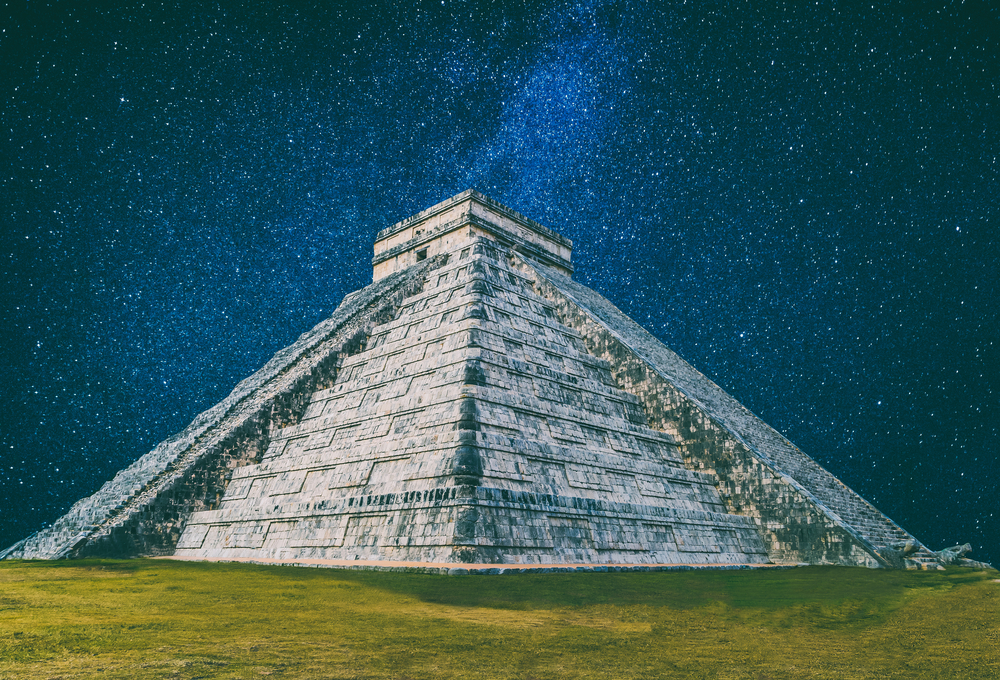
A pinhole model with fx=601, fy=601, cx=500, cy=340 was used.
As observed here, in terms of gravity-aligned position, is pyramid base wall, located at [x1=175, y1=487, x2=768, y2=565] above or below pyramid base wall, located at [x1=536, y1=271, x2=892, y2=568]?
below

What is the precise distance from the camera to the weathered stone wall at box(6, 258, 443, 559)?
1173 centimetres

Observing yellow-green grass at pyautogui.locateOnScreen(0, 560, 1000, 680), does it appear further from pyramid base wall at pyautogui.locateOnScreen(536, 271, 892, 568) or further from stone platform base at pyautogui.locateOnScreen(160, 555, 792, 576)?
pyramid base wall at pyautogui.locateOnScreen(536, 271, 892, 568)

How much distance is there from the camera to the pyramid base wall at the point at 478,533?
8836 mm

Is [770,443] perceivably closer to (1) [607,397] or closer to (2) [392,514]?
(1) [607,397]

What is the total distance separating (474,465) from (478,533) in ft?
3.58

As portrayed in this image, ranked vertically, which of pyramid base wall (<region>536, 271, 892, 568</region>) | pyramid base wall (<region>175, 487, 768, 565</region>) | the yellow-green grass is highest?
pyramid base wall (<region>536, 271, 892, 568</region>)

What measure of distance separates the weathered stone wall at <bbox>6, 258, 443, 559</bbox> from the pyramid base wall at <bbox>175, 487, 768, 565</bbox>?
729mm

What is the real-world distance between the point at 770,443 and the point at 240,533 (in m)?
13.2

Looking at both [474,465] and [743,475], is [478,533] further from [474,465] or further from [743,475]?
[743,475]

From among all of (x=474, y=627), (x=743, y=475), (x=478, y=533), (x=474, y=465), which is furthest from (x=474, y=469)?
(x=743, y=475)

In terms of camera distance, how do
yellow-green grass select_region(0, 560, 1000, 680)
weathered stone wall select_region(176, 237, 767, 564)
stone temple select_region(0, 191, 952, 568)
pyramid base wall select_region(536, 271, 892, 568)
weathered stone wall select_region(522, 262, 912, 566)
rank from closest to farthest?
yellow-green grass select_region(0, 560, 1000, 680) → weathered stone wall select_region(176, 237, 767, 564) → stone temple select_region(0, 191, 952, 568) → pyramid base wall select_region(536, 271, 892, 568) → weathered stone wall select_region(522, 262, 912, 566)

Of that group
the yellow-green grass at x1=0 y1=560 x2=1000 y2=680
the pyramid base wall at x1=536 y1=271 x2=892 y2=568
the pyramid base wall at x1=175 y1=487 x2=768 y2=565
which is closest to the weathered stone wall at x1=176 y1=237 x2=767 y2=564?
the pyramid base wall at x1=175 y1=487 x2=768 y2=565

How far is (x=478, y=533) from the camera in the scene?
8.66 metres

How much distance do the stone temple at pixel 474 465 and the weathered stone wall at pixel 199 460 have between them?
0.04m
